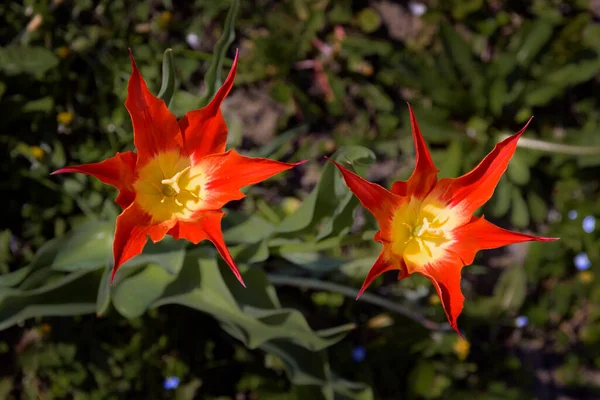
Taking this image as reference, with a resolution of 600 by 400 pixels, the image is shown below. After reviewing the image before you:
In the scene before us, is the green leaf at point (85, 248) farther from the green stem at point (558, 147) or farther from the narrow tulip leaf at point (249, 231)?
the green stem at point (558, 147)

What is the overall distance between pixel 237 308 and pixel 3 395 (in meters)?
1.33

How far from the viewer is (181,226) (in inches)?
57.0

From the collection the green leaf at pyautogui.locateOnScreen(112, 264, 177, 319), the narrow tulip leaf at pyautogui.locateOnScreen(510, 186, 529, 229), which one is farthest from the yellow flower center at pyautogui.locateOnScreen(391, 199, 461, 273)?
the narrow tulip leaf at pyautogui.locateOnScreen(510, 186, 529, 229)

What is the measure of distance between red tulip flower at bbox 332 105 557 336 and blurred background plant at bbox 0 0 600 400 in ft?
0.72

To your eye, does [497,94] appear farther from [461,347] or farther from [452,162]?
[461,347]

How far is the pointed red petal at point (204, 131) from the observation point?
141 cm

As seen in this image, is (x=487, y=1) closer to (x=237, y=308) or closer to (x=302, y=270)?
(x=302, y=270)

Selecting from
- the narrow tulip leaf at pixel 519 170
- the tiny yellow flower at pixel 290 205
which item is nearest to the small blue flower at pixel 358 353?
the tiny yellow flower at pixel 290 205

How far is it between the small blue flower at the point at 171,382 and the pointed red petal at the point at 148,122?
4.86ft

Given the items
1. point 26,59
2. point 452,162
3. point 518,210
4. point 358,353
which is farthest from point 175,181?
point 518,210

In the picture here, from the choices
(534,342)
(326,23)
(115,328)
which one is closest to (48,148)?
(115,328)

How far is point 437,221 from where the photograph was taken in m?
1.66

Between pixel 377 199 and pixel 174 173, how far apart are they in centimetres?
56

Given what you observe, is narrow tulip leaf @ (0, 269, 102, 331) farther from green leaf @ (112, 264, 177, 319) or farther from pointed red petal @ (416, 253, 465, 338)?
pointed red petal @ (416, 253, 465, 338)
